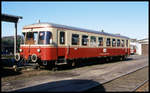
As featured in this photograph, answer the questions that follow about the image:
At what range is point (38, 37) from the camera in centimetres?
1297

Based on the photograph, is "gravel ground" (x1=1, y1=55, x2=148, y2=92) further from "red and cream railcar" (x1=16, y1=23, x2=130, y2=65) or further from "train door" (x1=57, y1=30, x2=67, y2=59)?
"train door" (x1=57, y1=30, x2=67, y2=59)

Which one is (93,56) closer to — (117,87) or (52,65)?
(52,65)

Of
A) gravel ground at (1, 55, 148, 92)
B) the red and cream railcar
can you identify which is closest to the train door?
the red and cream railcar

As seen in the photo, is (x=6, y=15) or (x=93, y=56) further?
(x=93, y=56)

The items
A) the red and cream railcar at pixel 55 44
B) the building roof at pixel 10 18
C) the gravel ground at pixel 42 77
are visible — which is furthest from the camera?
the building roof at pixel 10 18

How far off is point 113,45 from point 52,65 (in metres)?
8.49

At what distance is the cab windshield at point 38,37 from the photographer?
12.6 m

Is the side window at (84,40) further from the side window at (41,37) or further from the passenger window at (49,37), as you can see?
the side window at (41,37)

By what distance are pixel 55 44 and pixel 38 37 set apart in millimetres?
1230

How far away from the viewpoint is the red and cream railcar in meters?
12.6

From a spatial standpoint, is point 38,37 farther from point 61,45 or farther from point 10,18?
point 10,18

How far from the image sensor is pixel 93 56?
16922 mm

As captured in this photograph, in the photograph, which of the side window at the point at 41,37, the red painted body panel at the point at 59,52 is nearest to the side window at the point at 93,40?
the red painted body panel at the point at 59,52

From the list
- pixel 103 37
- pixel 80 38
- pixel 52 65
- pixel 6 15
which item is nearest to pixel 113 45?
pixel 103 37
